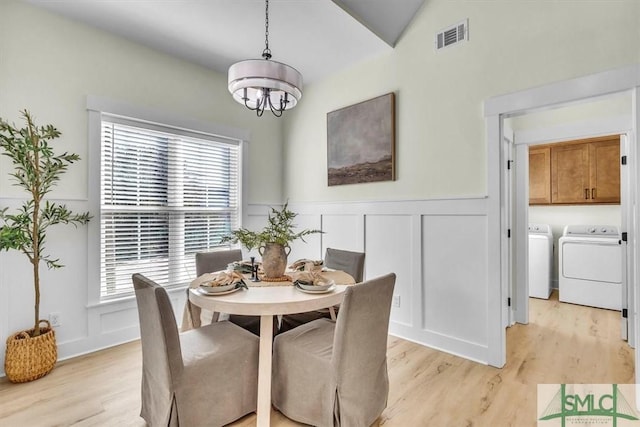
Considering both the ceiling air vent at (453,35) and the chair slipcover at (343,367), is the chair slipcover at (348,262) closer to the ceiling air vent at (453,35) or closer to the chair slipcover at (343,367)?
the chair slipcover at (343,367)

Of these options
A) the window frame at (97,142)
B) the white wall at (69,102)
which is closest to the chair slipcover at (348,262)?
the white wall at (69,102)

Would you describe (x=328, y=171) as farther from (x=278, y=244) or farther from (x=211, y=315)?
(x=211, y=315)

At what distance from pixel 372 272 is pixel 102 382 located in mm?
2449

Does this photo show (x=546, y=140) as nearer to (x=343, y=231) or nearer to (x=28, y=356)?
(x=343, y=231)

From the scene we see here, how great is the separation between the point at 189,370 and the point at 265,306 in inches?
20.1

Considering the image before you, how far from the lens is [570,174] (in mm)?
4492

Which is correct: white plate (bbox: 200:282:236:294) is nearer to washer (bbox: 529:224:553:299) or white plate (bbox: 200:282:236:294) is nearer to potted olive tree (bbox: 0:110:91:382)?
potted olive tree (bbox: 0:110:91:382)

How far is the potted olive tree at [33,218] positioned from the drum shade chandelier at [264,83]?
1499mm

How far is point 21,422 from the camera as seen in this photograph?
1788 millimetres

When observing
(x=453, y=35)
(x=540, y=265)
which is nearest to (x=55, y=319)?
(x=453, y=35)

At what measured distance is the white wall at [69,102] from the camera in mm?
2314

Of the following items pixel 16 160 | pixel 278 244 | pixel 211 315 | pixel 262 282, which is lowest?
pixel 211 315

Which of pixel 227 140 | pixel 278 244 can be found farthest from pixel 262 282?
pixel 227 140

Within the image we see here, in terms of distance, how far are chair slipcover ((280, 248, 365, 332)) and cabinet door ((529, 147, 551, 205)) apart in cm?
371
